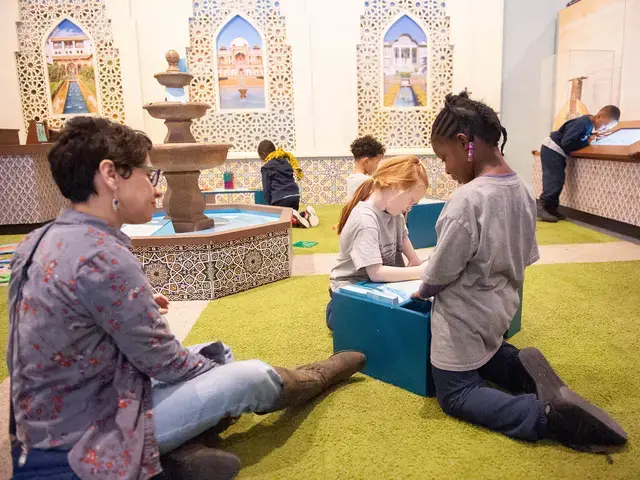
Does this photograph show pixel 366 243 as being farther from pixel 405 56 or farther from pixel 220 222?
pixel 405 56

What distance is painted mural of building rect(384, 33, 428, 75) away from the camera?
787 centimetres

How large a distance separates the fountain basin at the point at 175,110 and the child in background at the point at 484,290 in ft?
8.87

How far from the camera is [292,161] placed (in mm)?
6676

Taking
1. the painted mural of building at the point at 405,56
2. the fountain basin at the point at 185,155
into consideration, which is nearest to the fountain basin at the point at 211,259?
the fountain basin at the point at 185,155

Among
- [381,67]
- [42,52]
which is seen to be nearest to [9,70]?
[42,52]

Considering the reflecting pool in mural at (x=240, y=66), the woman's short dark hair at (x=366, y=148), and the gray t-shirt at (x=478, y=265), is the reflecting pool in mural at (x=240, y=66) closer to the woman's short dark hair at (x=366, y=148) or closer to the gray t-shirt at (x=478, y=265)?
the woman's short dark hair at (x=366, y=148)

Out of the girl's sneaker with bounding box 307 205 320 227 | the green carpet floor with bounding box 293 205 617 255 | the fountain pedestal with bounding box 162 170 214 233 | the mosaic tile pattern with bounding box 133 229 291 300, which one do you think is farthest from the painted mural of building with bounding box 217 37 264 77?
the mosaic tile pattern with bounding box 133 229 291 300

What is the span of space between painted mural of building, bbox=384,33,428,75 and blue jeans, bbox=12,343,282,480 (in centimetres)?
704

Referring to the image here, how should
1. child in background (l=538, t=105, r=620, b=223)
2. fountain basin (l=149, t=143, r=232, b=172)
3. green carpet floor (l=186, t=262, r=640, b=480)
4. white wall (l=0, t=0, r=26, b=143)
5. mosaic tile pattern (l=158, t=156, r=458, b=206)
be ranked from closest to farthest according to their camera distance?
1. green carpet floor (l=186, t=262, r=640, b=480)
2. fountain basin (l=149, t=143, r=232, b=172)
3. child in background (l=538, t=105, r=620, b=223)
4. white wall (l=0, t=0, r=26, b=143)
5. mosaic tile pattern (l=158, t=156, r=458, b=206)

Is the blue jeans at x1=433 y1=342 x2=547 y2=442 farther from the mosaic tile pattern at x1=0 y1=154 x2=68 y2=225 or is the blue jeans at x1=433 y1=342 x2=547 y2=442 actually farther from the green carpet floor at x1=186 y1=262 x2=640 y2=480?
the mosaic tile pattern at x1=0 y1=154 x2=68 y2=225

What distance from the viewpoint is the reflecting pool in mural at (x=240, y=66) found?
25.2ft

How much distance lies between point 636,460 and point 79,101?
26.4ft

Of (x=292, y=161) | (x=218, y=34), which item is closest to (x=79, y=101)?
(x=218, y=34)

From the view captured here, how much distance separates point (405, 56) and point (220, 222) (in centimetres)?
480
